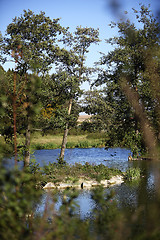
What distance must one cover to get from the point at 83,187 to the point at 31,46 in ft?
22.5

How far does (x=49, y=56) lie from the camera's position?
14828 millimetres

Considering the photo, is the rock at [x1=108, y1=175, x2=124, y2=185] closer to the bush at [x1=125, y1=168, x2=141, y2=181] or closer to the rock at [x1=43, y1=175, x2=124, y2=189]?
the rock at [x1=43, y1=175, x2=124, y2=189]

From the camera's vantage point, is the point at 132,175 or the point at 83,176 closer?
the point at 83,176

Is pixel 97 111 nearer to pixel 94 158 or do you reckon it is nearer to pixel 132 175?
pixel 132 175

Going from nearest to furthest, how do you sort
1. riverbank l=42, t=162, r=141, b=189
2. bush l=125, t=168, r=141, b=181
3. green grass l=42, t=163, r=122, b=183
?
riverbank l=42, t=162, r=141, b=189, green grass l=42, t=163, r=122, b=183, bush l=125, t=168, r=141, b=181

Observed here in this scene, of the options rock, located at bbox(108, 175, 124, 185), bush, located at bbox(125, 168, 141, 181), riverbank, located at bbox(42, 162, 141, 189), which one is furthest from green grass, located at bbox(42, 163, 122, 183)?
bush, located at bbox(125, 168, 141, 181)

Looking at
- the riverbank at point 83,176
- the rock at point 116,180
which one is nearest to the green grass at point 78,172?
the riverbank at point 83,176

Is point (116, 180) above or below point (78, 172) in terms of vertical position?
below

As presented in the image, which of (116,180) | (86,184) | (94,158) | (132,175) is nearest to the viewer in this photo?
(86,184)

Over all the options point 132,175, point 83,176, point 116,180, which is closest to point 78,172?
point 83,176

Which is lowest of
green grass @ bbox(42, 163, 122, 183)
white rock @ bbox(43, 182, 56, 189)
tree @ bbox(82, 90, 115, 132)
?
white rock @ bbox(43, 182, 56, 189)

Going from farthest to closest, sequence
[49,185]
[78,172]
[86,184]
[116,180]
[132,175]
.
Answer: [132,175] → [78,172] → [116,180] → [86,184] → [49,185]

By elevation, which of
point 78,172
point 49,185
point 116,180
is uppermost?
point 78,172

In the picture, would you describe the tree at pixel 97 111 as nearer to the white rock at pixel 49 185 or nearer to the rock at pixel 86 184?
the rock at pixel 86 184
